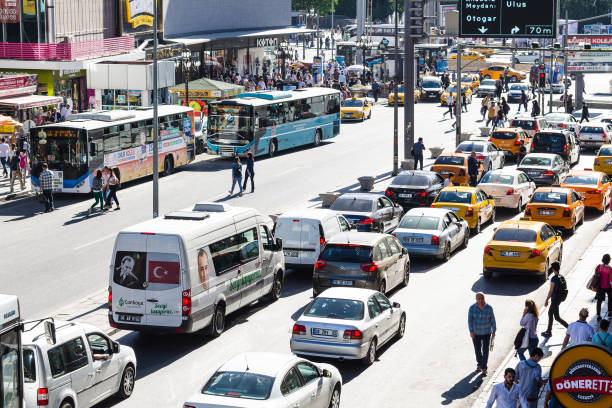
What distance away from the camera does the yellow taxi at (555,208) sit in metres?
31.7

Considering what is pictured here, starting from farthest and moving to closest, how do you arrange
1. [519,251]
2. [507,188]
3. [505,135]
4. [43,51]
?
[43,51] → [505,135] → [507,188] → [519,251]

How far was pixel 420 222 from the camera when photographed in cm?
2847

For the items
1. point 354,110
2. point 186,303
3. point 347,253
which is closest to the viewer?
point 186,303

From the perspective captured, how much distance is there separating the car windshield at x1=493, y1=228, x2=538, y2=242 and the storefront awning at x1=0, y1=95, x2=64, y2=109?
24596 millimetres

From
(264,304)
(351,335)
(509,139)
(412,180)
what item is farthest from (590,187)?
(351,335)

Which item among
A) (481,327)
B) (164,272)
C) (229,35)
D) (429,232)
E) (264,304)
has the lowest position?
(264,304)

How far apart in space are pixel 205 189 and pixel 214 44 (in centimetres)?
3521

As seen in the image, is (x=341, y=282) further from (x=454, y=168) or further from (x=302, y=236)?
(x=454, y=168)

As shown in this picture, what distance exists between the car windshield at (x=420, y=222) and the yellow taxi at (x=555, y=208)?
4644 millimetres

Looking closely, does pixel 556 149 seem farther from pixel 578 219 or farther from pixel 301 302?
pixel 301 302

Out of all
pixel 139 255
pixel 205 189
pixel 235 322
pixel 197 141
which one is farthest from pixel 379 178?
pixel 139 255

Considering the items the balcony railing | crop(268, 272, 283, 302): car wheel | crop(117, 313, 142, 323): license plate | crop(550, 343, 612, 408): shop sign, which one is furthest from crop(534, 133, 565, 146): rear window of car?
crop(550, 343, 612, 408): shop sign

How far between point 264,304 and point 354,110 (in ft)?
135

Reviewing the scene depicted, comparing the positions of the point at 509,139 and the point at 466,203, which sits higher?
the point at 509,139
